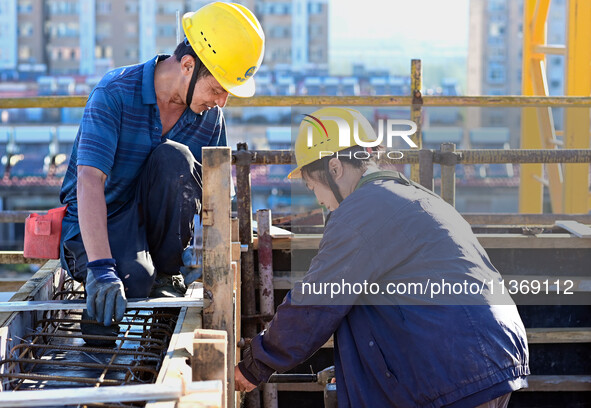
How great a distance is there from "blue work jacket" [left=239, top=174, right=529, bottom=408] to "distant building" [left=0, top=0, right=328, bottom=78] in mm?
72247

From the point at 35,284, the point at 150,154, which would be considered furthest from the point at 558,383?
the point at 35,284

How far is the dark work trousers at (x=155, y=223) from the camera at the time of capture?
3.71m

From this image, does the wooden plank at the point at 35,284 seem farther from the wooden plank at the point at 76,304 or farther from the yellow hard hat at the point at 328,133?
the yellow hard hat at the point at 328,133

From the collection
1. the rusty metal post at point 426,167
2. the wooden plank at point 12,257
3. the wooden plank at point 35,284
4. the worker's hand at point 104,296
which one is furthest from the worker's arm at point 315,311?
the wooden plank at point 12,257

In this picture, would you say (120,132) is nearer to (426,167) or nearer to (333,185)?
(333,185)

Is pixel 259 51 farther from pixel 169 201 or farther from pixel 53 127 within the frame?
pixel 53 127

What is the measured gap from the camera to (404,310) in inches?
115

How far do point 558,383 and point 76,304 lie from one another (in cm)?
321

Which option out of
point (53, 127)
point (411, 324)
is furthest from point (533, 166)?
point (53, 127)

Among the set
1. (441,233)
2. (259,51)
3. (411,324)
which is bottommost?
(411,324)

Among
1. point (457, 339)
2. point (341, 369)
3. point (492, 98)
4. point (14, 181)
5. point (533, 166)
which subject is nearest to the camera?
point (457, 339)

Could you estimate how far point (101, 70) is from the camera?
76.4m

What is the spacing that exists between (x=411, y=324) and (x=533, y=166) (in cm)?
663

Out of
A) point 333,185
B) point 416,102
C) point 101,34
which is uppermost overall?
point 101,34
